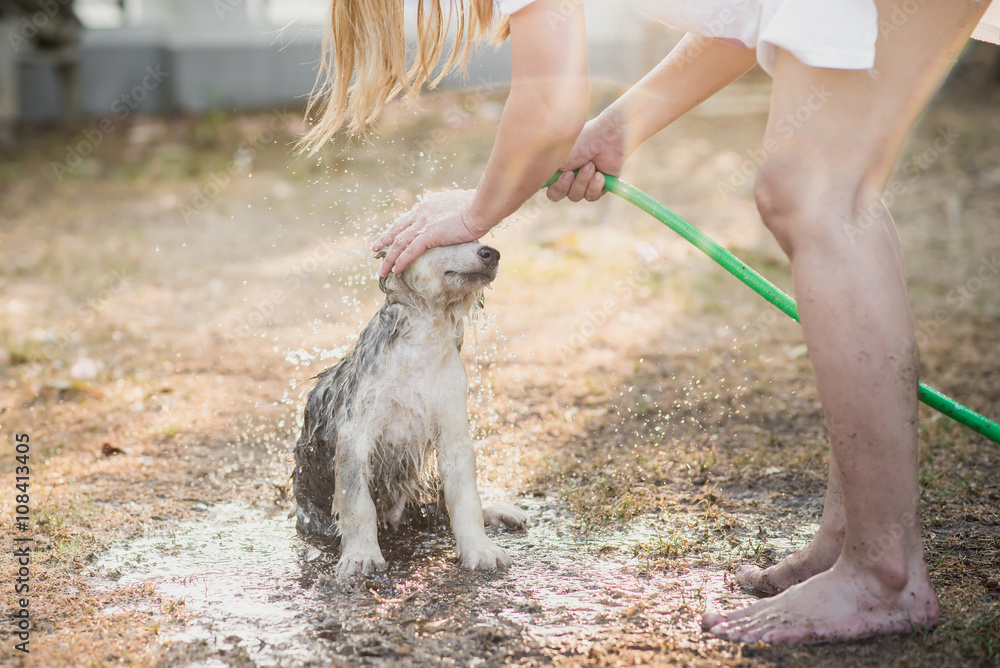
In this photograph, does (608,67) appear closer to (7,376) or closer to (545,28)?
(7,376)

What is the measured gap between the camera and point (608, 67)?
11.0 meters

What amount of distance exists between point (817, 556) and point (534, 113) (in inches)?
57.1

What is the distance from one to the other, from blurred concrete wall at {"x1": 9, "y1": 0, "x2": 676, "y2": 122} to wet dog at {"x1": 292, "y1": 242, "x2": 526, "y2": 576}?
9677mm

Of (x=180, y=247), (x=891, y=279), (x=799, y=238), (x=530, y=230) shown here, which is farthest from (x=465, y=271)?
(x=180, y=247)

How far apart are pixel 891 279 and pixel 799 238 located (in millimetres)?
238

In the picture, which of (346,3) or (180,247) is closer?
(346,3)

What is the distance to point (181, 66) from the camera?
12.7m

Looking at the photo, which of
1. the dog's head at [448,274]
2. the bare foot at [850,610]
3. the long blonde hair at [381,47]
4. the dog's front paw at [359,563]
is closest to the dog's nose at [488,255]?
the dog's head at [448,274]

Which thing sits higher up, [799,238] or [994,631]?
[799,238]

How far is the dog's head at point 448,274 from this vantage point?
2.86m

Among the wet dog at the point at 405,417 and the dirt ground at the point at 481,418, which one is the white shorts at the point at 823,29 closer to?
the wet dog at the point at 405,417

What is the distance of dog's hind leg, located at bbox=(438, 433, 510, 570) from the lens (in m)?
2.87

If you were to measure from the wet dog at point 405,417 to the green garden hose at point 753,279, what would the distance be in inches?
19.2

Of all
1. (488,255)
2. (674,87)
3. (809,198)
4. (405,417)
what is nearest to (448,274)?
(488,255)
